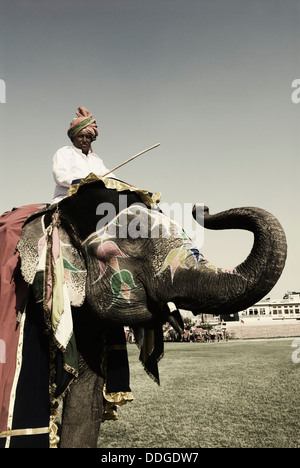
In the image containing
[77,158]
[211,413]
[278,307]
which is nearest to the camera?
[77,158]

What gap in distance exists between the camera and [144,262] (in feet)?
7.77

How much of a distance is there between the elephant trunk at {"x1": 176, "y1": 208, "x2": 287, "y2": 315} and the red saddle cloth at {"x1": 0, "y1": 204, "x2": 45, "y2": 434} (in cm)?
92

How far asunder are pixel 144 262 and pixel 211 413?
4569 millimetres

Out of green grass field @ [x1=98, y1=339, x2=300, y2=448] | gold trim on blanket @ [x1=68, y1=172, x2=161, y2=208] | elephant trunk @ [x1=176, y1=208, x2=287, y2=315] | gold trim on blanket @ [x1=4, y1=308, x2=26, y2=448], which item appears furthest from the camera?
green grass field @ [x1=98, y1=339, x2=300, y2=448]

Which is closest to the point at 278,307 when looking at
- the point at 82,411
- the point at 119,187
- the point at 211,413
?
the point at 211,413

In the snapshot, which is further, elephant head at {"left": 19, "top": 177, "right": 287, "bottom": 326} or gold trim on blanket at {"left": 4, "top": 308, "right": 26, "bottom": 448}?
gold trim on blanket at {"left": 4, "top": 308, "right": 26, "bottom": 448}

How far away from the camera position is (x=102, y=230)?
2455mm

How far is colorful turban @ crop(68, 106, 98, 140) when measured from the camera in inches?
120

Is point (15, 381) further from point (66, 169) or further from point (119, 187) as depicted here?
point (66, 169)

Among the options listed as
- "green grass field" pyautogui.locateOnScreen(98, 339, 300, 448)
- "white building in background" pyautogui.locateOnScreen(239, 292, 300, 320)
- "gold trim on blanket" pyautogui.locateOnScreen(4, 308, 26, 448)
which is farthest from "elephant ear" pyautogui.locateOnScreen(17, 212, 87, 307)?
"white building in background" pyautogui.locateOnScreen(239, 292, 300, 320)

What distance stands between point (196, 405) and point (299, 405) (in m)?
1.54

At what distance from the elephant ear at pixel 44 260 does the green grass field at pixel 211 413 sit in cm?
282

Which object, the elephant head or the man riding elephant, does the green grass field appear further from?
the man riding elephant

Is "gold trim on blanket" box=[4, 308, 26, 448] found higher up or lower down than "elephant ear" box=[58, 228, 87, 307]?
lower down
